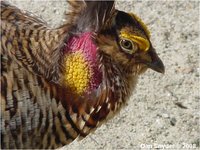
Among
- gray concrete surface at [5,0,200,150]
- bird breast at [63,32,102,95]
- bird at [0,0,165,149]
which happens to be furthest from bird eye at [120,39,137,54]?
gray concrete surface at [5,0,200,150]

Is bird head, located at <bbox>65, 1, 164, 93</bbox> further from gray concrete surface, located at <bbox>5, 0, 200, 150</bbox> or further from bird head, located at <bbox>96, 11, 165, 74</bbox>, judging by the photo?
gray concrete surface, located at <bbox>5, 0, 200, 150</bbox>

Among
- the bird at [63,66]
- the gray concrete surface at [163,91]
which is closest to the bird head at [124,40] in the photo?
the bird at [63,66]

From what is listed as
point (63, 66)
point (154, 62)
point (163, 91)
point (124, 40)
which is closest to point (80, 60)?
point (63, 66)

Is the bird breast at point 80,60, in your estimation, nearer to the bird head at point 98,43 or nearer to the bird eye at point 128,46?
the bird head at point 98,43

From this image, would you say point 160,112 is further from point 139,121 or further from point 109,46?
point 109,46

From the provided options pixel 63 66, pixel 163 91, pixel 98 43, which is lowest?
pixel 163 91

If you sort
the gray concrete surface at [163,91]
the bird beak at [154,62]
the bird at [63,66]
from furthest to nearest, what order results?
the gray concrete surface at [163,91]
the bird beak at [154,62]
the bird at [63,66]

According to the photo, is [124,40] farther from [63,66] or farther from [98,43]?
[63,66]

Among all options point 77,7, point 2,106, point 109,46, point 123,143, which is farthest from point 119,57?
point 123,143

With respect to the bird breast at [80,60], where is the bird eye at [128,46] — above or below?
above
